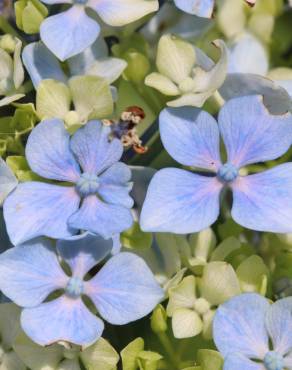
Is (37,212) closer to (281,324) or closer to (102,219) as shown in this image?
(102,219)

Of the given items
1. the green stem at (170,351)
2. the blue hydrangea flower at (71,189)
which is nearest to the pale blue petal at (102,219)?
the blue hydrangea flower at (71,189)

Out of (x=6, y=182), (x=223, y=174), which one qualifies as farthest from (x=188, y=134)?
(x=6, y=182)

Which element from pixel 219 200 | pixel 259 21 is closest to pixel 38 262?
pixel 219 200

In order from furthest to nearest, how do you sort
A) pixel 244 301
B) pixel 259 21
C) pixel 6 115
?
pixel 259 21 → pixel 6 115 → pixel 244 301

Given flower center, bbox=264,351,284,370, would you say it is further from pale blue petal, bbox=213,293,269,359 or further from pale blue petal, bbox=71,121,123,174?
pale blue petal, bbox=71,121,123,174

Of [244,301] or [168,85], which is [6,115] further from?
[244,301]
